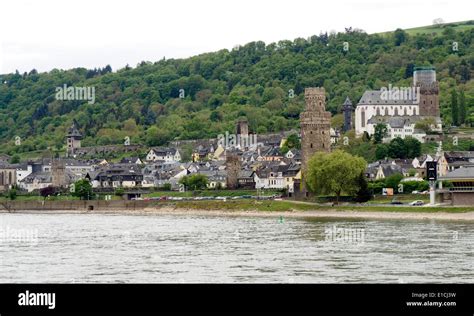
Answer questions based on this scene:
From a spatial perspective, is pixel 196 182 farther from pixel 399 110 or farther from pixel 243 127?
pixel 243 127

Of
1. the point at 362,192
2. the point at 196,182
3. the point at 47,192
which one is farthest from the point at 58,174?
the point at 362,192

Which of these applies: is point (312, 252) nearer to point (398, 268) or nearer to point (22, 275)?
point (398, 268)

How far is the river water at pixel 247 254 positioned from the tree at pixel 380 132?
219 ft

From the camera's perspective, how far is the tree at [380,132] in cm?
14238

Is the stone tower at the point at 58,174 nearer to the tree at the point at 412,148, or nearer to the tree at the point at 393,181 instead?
the tree at the point at 412,148

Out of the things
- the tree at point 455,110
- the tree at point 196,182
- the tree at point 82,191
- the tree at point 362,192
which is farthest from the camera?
the tree at point 455,110

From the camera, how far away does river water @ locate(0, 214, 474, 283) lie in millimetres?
38688

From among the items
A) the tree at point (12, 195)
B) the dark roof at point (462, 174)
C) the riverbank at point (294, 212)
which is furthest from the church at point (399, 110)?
the dark roof at point (462, 174)

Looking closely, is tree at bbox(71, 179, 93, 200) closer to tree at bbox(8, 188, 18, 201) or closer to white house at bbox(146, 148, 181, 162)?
tree at bbox(8, 188, 18, 201)

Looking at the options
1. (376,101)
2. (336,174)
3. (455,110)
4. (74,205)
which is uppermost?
(376,101)

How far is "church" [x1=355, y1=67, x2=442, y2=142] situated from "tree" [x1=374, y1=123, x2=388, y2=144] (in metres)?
2.85

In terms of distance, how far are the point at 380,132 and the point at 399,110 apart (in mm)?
18638

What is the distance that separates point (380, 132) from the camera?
14338 centimetres
